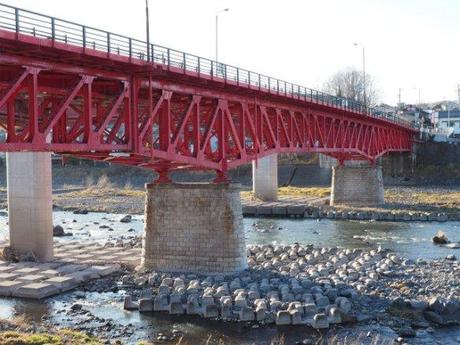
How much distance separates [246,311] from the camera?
71.7 ft

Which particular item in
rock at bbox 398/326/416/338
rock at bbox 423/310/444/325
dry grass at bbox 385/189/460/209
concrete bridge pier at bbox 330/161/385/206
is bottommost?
rock at bbox 398/326/416/338

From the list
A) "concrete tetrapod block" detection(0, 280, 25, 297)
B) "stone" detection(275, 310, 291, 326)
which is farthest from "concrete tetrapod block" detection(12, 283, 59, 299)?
"stone" detection(275, 310, 291, 326)

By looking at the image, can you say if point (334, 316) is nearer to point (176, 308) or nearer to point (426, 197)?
point (176, 308)

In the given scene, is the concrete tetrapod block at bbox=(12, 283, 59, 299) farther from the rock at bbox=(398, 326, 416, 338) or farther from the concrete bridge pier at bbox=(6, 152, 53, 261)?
the rock at bbox=(398, 326, 416, 338)

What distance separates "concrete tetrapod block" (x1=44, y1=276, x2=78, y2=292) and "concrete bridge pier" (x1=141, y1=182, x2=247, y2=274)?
13.6 feet

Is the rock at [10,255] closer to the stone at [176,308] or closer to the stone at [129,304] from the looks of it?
the stone at [129,304]

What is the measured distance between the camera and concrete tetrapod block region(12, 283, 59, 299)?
25.1m

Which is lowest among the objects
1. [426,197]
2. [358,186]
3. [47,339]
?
[47,339]

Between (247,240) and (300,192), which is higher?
(300,192)

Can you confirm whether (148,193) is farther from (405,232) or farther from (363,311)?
(405,232)

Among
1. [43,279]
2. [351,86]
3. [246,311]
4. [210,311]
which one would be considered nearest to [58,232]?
[43,279]

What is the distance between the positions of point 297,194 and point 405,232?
29.4 m

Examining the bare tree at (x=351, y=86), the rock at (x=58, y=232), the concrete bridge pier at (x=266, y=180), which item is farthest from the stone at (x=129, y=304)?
the bare tree at (x=351, y=86)

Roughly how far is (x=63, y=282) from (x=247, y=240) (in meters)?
17.1
